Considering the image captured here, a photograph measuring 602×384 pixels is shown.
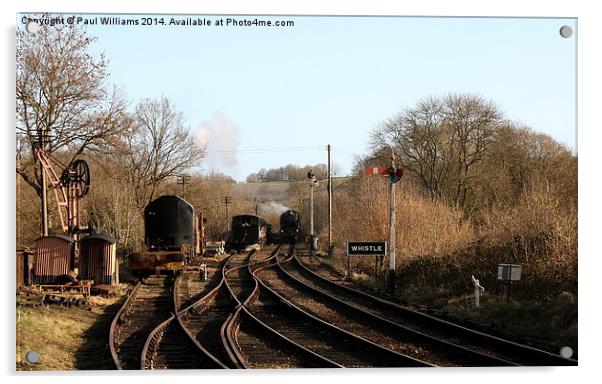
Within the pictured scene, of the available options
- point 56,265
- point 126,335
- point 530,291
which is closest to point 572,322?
point 530,291

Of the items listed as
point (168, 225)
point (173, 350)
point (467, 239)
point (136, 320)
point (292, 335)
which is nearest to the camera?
point (173, 350)

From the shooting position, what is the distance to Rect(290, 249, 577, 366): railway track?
9.52 m

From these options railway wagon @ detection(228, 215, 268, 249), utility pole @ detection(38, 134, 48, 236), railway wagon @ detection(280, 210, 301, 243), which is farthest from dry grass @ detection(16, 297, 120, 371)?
railway wagon @ detection(280, 210, 301, 243)

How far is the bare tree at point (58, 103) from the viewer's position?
36.8 ft

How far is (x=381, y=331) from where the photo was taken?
39.8 ft

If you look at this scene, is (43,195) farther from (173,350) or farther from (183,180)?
(183,180)

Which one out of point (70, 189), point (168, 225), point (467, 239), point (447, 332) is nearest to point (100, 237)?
point (70, 189)

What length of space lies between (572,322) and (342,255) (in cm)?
1333

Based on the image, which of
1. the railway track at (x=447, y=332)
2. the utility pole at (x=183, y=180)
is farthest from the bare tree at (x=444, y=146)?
the utility pole at (x=183, y=180)

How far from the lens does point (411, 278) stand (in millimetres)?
16562

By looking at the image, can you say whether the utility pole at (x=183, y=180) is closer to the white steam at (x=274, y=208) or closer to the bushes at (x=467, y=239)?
the bushes at (x=467, y=239)

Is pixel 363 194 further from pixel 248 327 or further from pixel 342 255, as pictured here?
pixel 248 327

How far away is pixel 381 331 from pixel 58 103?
8.24 metres

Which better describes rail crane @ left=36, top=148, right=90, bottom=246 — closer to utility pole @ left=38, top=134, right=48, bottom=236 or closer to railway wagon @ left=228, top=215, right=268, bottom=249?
utility pole @ left=38, top=134, right=48, bottom=236
